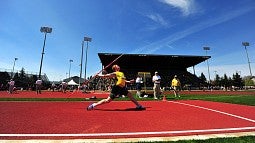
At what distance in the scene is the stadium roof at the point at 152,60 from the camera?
56578 millimetres

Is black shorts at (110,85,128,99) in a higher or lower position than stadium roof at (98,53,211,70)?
lower

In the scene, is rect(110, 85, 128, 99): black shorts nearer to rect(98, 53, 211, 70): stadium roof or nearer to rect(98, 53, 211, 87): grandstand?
rect(98, 53, 211, 70): stadium roof

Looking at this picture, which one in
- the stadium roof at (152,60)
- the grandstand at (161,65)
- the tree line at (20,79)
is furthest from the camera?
the grandstand at (161,65)

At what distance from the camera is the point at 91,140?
12.8 ft

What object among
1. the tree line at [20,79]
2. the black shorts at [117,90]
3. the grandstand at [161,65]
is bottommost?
the black shorts at [117,90]

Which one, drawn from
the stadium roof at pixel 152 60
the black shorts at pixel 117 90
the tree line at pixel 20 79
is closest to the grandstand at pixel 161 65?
the stadium roof at pixel 152 60

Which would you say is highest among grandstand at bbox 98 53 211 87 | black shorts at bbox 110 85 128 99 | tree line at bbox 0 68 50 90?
grandstand at bbox 98 53 211 87

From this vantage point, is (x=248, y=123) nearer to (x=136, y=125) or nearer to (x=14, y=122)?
(x=136, y=125)

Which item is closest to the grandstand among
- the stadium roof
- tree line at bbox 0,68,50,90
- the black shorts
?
the stadium roof

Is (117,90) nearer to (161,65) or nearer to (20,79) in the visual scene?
(161,65)

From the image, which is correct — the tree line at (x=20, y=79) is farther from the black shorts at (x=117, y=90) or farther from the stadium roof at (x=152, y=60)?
the black shorts at (x=117, y=90)

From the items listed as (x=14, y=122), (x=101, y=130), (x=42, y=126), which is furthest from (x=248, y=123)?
(x=14, y=122)

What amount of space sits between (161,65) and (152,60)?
6706mm

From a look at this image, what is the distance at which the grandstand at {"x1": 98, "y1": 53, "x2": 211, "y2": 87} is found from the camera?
190 feet
